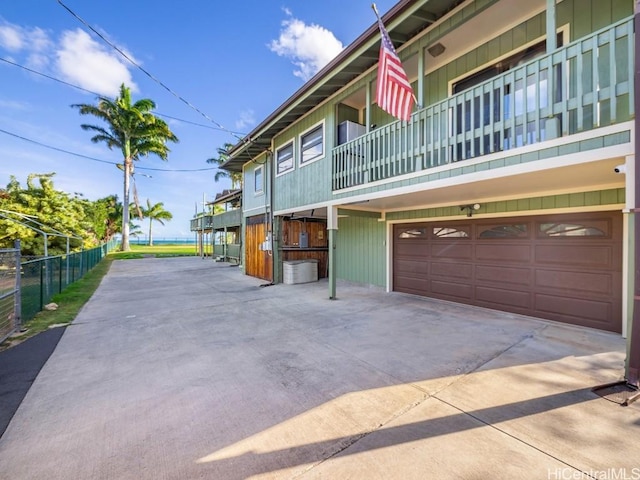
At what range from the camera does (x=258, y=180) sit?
468 inches

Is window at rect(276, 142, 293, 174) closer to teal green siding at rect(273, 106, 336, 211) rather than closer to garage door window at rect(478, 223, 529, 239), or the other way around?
teal green siding at rect(273, 106, 336, 211)

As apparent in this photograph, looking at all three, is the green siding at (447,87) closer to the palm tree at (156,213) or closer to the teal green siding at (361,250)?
the teal green siding at (361,250)

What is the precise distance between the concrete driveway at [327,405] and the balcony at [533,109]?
291 centimetres

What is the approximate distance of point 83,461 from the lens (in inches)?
74.7

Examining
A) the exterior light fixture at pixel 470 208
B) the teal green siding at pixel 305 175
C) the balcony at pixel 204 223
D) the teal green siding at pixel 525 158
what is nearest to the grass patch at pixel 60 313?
the teal green siding at pixel 305 175

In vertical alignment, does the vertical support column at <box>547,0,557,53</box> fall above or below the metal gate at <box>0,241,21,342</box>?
above

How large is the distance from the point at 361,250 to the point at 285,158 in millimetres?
4319

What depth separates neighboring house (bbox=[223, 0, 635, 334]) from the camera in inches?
130

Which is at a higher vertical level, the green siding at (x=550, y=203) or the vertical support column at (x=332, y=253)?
the green siding at (x=550, y=203)

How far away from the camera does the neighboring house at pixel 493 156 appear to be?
3309 millimetres

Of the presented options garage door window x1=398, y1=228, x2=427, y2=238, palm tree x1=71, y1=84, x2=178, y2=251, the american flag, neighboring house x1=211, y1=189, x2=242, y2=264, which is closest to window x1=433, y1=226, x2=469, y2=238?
garage door window x1=398, y1=228, x2=427, y2=238

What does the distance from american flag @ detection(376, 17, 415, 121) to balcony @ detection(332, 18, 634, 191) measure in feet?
1.75

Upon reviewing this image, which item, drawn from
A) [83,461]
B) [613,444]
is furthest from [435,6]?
[83,461]

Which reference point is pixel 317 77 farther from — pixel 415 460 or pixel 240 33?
pixel 415 460
